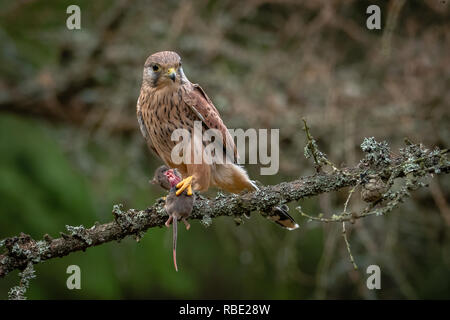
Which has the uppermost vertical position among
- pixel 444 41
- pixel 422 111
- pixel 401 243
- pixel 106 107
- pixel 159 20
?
pixel 159 20

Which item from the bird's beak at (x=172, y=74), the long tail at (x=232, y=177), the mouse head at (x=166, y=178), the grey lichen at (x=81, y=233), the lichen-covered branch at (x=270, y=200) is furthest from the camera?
the long tail at (x=232, y=177)

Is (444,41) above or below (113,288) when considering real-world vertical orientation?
above

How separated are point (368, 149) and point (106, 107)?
317cm

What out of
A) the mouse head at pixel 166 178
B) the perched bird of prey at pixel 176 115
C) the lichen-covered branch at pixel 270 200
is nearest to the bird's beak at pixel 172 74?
the perched bird of prey at pixel 176 115

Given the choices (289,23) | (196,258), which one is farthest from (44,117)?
(289,23)

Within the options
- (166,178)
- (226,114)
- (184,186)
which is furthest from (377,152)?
(226,114)

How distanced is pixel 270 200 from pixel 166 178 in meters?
0.97

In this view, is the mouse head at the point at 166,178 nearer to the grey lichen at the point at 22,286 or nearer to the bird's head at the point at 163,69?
the bird's head at the point at 163,69

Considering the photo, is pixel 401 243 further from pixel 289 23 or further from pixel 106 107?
pixel 106 107

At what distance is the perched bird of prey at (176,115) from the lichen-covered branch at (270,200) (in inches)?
32.8

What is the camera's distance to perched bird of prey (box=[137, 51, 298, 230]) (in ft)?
12.7

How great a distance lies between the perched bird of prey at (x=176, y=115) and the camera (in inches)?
152

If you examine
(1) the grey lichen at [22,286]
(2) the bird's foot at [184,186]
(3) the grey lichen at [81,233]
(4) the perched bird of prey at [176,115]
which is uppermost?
(4) the perched bird of prey at [176,115]

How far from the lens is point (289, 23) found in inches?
204
